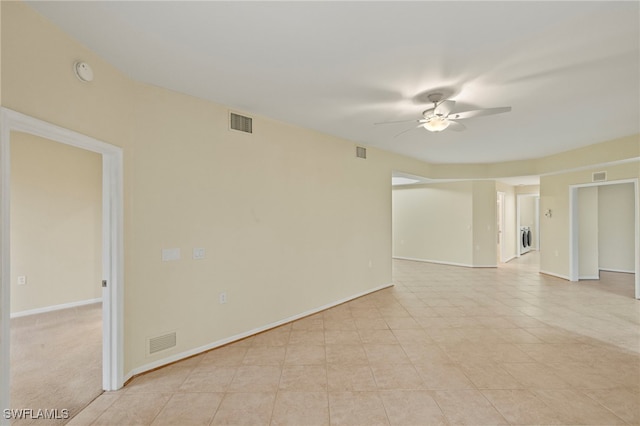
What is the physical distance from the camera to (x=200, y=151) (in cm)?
297

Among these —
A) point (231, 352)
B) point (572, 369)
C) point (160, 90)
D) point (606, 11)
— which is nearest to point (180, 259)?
point (231, 352)

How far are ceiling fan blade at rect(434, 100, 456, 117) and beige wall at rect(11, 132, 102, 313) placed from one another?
547 centimetres

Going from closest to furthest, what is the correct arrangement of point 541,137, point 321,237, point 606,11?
point 606,11
point 321,237
point 541,137

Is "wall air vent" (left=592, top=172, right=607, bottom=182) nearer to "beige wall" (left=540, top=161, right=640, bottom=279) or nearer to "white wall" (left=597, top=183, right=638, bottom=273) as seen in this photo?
"beige wall" (left=540, top=161, right=640, bottom=279)

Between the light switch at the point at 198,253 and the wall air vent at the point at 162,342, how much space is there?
78 cm

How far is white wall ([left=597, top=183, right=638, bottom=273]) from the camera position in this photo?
6.69 metres

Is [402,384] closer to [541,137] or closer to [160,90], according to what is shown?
[160,90]

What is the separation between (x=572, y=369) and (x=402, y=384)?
171cm

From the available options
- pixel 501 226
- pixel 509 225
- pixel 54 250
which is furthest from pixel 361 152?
pixel 509 225

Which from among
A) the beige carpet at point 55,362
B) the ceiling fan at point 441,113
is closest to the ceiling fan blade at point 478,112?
the ceiling fan at point 441,113

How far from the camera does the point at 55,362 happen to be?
278 centimetres

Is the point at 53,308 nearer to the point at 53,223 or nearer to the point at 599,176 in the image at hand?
A: the point at 53,223

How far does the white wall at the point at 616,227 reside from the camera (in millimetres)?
6691

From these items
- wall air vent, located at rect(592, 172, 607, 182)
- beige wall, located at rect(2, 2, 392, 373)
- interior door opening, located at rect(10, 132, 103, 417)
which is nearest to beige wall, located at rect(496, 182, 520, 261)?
wall air vent, located at rect(592, 172, 607, 182)
